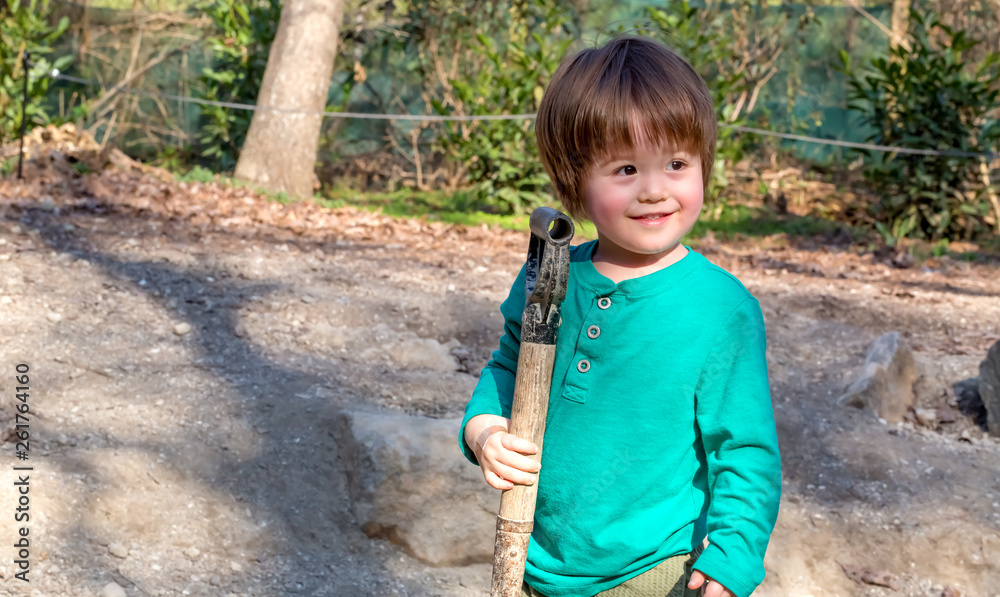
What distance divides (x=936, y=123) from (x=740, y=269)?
118 inches

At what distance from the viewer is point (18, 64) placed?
837 centimetres

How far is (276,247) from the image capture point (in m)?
5.13

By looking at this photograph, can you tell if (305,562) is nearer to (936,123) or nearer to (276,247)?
(276,247)

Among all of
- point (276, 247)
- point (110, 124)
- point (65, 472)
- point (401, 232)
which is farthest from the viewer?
point (110, 124)

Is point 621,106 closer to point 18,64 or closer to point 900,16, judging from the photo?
point 18,64

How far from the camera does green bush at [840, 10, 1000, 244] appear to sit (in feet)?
24.2

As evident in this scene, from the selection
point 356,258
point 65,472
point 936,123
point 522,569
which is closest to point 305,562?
point 65,472

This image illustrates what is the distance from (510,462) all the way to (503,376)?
0.89 feet

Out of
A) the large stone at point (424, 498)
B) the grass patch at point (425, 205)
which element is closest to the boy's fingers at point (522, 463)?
the large stone at point (424, 498)

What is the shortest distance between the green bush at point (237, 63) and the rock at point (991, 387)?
7047mm

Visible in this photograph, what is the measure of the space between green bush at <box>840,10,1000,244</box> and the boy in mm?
6503

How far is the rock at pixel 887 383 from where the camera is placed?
371 cm

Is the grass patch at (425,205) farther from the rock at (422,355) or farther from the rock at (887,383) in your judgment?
the rock at (887,383)

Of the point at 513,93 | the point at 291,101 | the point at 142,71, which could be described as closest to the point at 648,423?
the point at 291,101
